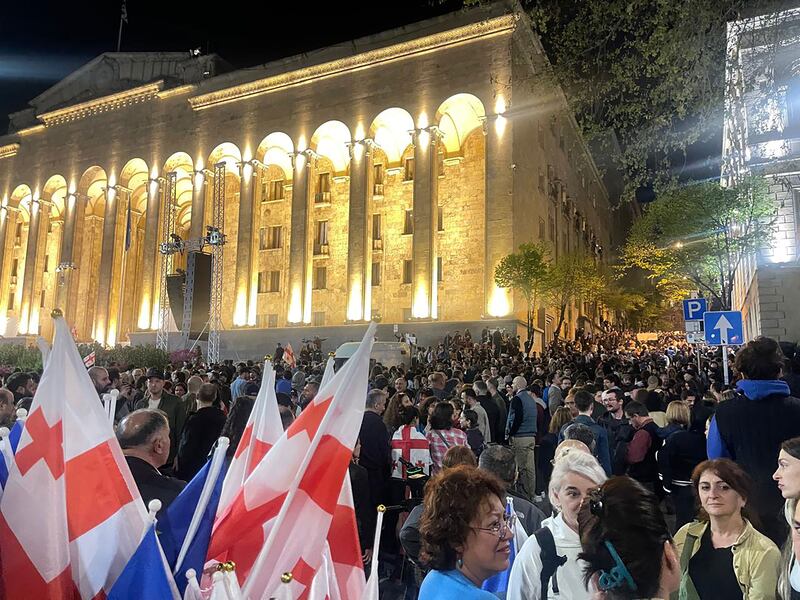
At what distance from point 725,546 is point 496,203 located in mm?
28306

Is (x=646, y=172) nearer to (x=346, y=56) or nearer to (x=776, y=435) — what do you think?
(x=776, y=435)

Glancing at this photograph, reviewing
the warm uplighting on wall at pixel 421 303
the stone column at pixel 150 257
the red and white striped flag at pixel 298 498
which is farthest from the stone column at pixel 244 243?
the red and white striped flag at pixel 298 498

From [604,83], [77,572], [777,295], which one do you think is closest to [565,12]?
[604,83]

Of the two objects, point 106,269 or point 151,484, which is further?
point 106,269

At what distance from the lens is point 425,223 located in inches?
1270

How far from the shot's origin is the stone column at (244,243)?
121ft

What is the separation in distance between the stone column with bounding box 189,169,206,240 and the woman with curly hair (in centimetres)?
3820

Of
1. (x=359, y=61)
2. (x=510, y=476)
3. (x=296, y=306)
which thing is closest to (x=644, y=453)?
(x=510, y=476)

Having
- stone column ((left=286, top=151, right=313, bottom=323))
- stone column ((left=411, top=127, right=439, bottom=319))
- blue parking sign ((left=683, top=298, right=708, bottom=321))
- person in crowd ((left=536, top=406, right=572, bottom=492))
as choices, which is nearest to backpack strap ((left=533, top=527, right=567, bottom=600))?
Result: person in crowd ((left=536, top=406, right=572, bottom=492))

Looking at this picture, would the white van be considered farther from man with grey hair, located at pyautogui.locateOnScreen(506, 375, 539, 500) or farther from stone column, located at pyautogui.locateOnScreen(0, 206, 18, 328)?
stone column, located at pyautogui.locateOnScreen(0, 206, 18, 328)

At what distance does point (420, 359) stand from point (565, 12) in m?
16.6

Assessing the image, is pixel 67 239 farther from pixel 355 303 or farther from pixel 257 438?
pixel 257 438

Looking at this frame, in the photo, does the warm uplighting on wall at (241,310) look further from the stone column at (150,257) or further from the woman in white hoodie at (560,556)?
the woman in white hoodie at (560,556)

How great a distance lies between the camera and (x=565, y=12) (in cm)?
753
